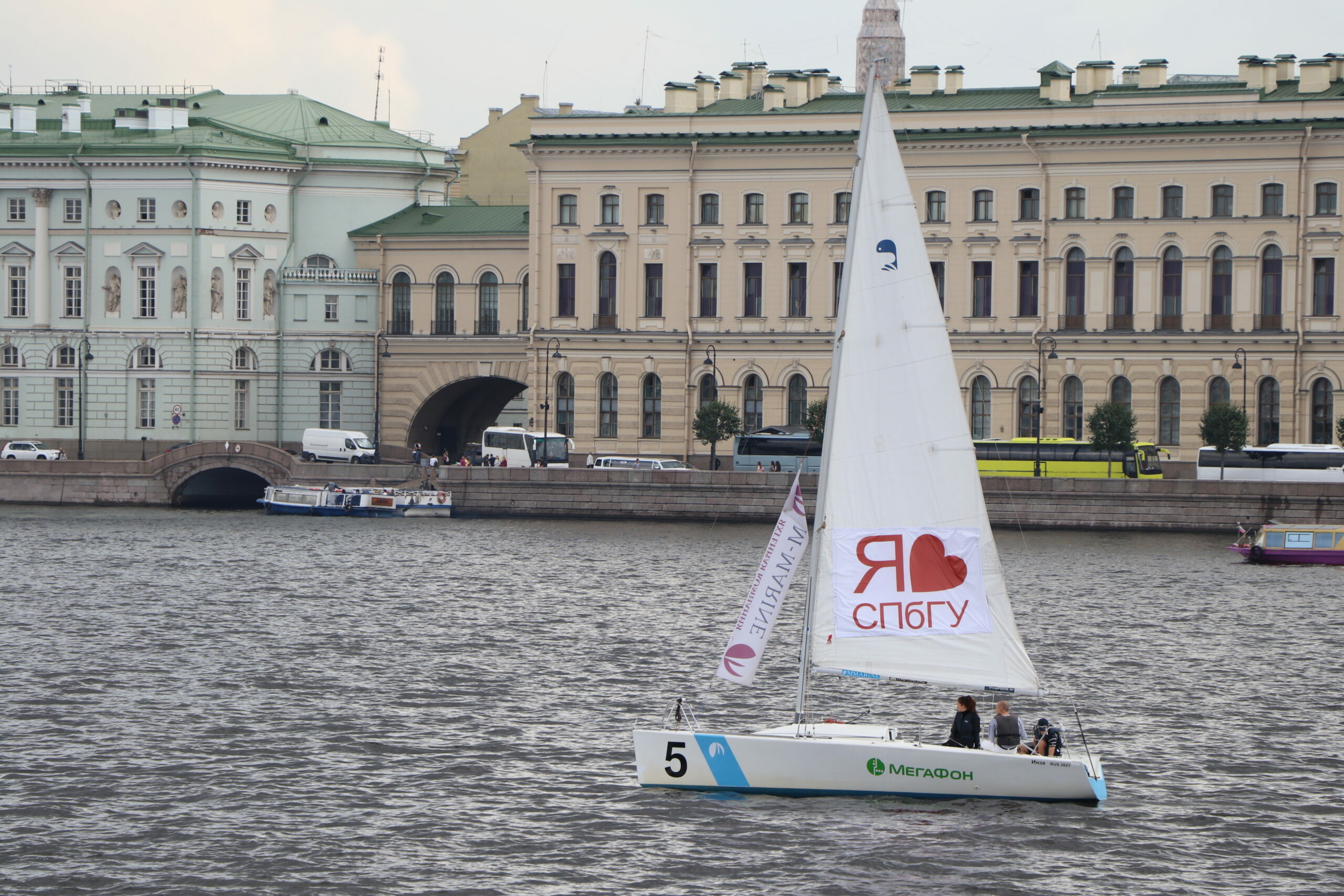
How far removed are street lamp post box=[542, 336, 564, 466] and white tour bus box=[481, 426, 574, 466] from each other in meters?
0.02

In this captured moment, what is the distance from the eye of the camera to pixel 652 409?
81000 millimetres

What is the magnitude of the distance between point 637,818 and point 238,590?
27.0 metres

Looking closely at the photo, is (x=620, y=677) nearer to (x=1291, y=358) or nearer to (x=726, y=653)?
(x=726, y=653)

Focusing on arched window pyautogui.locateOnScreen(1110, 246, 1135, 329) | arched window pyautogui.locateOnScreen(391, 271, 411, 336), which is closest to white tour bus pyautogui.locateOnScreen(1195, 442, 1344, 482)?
arched window pyautogui.locateOnScreen(1110, 246, 1135, 329)

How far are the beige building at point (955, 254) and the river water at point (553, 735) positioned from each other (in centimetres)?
2042

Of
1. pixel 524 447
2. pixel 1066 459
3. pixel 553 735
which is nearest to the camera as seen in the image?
pixel 553 735

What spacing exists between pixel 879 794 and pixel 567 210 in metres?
58.8

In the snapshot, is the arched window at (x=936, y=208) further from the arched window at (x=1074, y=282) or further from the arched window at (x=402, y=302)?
the arched window at (x=402, y=302)

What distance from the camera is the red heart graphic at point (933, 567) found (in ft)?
79.1

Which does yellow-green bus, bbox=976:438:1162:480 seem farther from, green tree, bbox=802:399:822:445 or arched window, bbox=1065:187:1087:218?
arched window, bbox=1065:187:1087:218

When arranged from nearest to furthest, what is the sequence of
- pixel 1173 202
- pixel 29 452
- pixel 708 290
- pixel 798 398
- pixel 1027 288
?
pixel 1173 202
pixel 1027 288
pixel 29 452
pixel 798 398
pixel 708 290

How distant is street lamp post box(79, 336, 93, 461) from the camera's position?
82.2 metres

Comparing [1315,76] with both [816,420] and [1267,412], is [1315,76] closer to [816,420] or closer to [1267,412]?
[1267,412]

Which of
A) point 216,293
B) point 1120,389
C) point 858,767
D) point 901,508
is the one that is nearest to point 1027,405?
Result: point 1120,389
